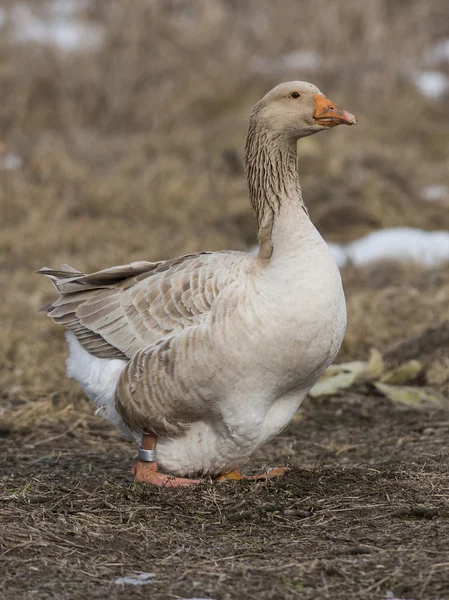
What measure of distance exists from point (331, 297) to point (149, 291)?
1.03 meters

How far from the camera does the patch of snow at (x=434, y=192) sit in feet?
41.2

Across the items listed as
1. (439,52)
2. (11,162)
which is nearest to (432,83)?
(439,52)

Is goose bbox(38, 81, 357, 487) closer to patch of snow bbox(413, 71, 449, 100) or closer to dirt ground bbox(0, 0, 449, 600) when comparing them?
dirt ground bbox(0, 0, 449, 600)

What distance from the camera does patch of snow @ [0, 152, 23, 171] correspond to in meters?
13.4

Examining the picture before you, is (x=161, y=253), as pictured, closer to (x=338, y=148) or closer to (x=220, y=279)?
(x=338, y=148)

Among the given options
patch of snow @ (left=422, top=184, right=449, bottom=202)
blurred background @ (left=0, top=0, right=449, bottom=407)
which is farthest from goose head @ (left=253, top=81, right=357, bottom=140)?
patch of snow @ (left=422, top=184, right=449, bottom=202)

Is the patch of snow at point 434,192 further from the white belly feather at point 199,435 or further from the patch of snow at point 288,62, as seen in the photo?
the white belly feather at point 199,435

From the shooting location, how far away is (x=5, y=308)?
365 inches

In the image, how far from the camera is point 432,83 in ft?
61.5

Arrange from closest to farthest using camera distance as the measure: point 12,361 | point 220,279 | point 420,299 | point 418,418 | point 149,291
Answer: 1. point 220,279
2. point 149,291
3. point 418,418
4. point 12,361
5. point 420,299

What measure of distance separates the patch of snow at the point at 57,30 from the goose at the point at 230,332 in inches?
520

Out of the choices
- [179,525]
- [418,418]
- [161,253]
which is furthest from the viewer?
[161,253]

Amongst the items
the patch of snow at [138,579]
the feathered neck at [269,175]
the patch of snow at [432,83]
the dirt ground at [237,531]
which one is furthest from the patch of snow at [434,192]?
the patch of snow at [138,579]

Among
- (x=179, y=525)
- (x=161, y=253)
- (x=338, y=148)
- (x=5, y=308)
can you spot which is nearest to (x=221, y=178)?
(x=338, y=148)
